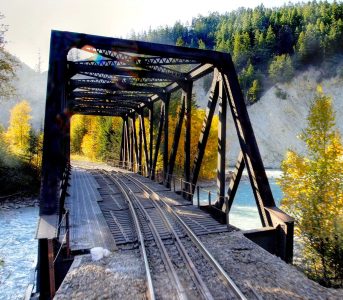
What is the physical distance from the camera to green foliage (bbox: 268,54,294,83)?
86.9 metres

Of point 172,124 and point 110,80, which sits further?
point 172,124

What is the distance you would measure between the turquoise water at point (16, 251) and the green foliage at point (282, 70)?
271 ft

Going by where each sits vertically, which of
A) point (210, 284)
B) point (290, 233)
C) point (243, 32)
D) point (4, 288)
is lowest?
point (4, 288)

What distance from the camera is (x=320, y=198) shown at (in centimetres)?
1343

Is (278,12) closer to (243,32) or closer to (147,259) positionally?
(243,32)

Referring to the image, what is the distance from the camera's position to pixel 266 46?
101 meters

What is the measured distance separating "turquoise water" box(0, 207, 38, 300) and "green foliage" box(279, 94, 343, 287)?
11.6 meters

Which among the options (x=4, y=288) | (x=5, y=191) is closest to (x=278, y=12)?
(x=5, y=191)

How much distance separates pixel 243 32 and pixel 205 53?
11373cm

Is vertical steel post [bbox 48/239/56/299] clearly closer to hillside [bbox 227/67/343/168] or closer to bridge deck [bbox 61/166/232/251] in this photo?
bridge deck [bbox 61/166/232/251]

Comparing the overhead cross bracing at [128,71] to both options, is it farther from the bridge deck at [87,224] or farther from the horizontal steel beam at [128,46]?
the bridge deck at [87,224]

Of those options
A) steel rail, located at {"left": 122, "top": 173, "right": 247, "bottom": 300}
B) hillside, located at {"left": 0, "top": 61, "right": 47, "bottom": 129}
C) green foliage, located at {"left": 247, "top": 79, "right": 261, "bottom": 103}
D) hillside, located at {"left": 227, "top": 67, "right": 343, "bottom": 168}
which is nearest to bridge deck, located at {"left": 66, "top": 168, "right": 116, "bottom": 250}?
steel rail, located at {"left": 122, "top": 173, "right": 247, "bottom": 300}

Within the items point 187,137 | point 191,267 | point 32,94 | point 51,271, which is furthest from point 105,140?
point 32,94

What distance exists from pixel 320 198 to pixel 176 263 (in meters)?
9.80
